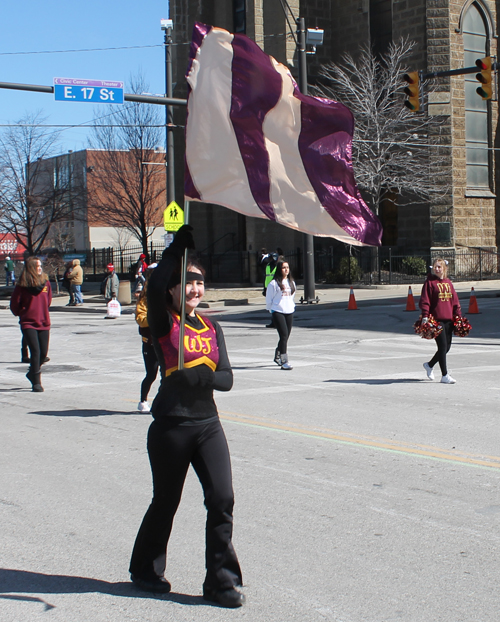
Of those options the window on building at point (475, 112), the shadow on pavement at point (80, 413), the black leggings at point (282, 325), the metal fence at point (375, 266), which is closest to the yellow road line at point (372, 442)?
the shadow on pavement at point (80, 413)

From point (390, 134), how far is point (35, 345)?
26.6 meters

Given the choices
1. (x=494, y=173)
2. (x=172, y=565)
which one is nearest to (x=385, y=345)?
(x=172, y=565)

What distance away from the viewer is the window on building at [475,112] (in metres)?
35.1

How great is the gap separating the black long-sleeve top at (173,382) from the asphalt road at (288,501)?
37.5 inches

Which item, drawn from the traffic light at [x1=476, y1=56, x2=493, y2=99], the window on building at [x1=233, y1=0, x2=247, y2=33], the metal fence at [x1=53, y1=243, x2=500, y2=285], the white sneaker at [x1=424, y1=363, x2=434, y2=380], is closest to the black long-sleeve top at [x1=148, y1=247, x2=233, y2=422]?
the white sneaker at [x1=424, y1=363, x2=434, y2=380]

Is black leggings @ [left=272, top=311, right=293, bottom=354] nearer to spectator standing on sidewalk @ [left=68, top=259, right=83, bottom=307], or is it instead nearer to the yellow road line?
the yellow road line

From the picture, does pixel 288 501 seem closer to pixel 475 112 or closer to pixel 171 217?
pixel 171 217

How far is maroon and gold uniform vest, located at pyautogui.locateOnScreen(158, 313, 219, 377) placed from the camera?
13.2 ft

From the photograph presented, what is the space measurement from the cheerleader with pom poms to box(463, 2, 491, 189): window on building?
25.4m

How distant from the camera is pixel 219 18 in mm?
39688

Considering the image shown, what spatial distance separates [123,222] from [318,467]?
1472 inches

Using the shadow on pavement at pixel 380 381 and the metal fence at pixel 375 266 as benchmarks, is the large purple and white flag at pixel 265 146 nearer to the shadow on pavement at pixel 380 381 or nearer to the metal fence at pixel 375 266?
the shadow on pavement at pixel 380 381

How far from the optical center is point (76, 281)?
29.3 metres

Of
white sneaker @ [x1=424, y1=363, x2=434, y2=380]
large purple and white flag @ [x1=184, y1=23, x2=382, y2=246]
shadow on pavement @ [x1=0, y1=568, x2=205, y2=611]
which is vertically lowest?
shadow on pavement @ [x1=0, y1=568, x2=205, y2=611]
